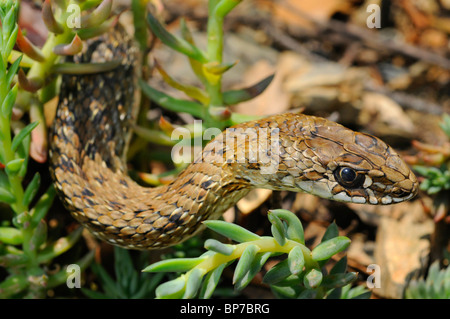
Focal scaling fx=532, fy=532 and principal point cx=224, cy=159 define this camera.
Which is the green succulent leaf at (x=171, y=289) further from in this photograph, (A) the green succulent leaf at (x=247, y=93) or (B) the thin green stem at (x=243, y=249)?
(A) the green succulent leaf at (x=247, y=93)

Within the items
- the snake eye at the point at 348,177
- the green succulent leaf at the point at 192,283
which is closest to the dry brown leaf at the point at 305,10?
the snake eye at the point at 348,177

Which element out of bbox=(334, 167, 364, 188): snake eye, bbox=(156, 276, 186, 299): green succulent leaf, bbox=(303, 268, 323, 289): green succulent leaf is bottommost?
bbox=(303, 268, 323, 289): green succulent leaf

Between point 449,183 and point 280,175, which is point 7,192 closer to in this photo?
point 280,175

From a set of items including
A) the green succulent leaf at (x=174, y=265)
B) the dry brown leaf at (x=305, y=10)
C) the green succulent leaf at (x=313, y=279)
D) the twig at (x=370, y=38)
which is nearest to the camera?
the green succulent leaf at (x=174, y=265)

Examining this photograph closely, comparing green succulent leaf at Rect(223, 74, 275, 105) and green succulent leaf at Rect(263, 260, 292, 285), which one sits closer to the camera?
green succulent leaf at Rect(263, 260, 292, 285)

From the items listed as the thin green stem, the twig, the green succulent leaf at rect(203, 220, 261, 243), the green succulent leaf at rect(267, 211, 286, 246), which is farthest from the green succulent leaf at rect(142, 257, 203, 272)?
the twig


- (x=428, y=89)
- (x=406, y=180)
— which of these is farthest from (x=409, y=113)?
(x=406, y=180)

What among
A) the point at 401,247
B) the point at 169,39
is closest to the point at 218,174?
the point at 169,39

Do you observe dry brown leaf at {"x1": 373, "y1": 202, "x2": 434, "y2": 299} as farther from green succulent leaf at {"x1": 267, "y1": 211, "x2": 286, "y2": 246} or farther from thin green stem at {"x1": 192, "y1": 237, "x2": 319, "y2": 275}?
green succulent leaf at {"x1": 267, "y1": 211, "x2": 286, "y2": 246}

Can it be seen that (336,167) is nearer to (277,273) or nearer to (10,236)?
(277,273)
